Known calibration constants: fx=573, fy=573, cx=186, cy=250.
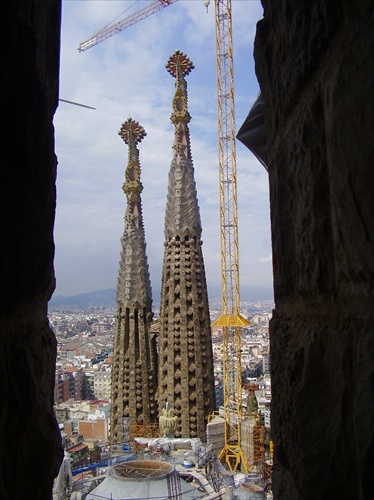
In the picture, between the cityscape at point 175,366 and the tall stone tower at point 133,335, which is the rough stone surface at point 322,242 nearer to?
the cityscape at point 175,366

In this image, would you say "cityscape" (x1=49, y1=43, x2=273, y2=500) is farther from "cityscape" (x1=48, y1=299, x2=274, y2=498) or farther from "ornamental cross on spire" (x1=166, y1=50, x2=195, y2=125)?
"cityscape" (x1=48, y1=299, x2=274, y2=498)

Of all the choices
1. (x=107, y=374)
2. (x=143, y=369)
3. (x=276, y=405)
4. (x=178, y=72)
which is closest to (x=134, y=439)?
(x=143, y=369)

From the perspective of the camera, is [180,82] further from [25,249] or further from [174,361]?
[25,249]

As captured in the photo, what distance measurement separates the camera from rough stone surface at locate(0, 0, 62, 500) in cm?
94

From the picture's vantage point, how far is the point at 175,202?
15.5m

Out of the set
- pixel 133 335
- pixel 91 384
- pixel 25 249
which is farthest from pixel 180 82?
pixel 91 384

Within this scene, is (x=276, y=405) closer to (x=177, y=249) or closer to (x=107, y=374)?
(x=177, y=249)

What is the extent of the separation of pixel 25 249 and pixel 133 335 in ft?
50.9

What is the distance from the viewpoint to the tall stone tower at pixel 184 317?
14.6m

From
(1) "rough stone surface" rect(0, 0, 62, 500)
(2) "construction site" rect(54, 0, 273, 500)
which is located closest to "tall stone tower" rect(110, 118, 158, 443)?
(2) "construction site" rect(54, 0, 273, 500)

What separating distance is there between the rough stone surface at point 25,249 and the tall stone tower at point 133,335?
15.2 meters

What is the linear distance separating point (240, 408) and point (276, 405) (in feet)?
59.8

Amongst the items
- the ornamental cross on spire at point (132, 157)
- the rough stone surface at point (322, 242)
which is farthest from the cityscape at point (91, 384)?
the rough stone surface at point (322, 242)

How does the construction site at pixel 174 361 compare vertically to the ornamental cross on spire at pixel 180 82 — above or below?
below
